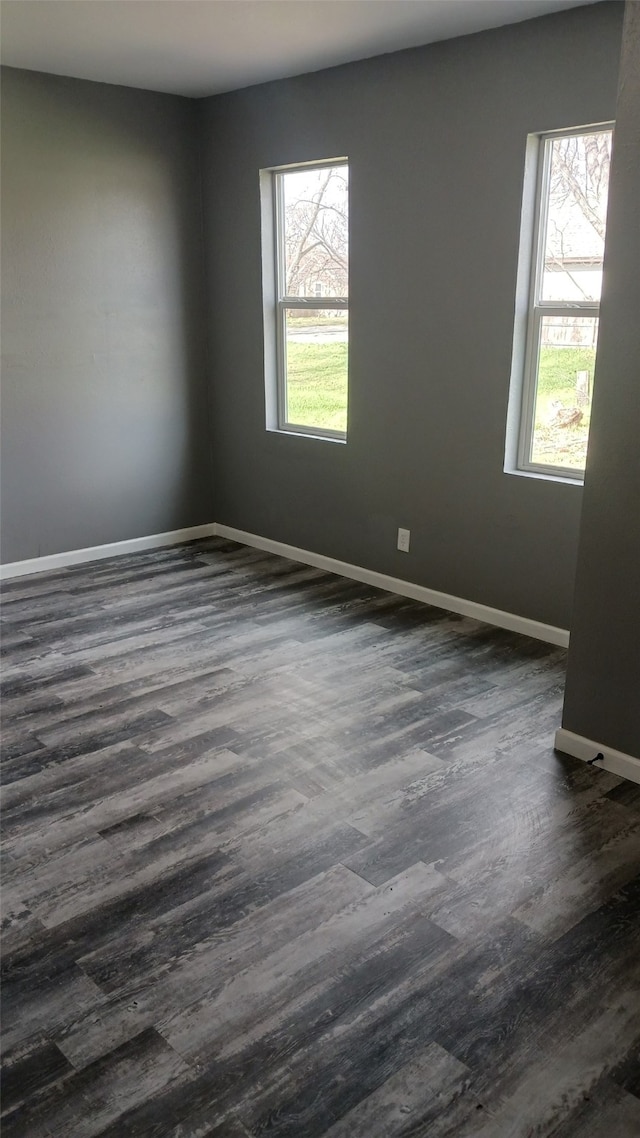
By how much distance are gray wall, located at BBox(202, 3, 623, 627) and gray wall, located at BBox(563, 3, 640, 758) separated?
40.8 inches

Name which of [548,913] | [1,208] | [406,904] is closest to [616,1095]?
[548,913]

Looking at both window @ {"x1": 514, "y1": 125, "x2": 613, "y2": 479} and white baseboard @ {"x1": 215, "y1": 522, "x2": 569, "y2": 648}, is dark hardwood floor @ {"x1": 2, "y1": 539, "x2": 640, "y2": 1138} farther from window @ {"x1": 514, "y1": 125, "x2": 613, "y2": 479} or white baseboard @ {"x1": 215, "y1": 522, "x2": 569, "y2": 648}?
window @ {"x1": 514, "y1": 125, "x2": 613, "y2": 479}

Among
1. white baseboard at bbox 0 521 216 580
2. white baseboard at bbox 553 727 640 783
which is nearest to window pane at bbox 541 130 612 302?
white baseboard at bbox 553 727 640 783

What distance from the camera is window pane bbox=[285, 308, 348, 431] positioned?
4.74 meters

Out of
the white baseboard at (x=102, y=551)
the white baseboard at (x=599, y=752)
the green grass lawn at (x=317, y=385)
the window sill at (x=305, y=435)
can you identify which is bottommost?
the white baseboard at (x=102, y=551)

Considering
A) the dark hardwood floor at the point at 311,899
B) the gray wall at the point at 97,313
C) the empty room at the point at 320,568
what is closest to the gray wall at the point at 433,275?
the empty room at the point at 320,568

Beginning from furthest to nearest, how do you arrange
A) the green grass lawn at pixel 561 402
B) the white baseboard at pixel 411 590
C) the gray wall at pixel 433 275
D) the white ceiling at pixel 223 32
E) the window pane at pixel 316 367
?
the window pane at pixel 316 367 → the white baseboard at pixel 411 590 → the green grass lawn at pixel 561 402 → the gray wall at pixel 433 275 → the white ceiling at pixel 223 32

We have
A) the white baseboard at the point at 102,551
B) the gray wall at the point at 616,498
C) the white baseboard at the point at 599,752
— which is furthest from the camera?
the white baseboard at the point at 102,551

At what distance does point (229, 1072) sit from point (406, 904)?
0.65 meters

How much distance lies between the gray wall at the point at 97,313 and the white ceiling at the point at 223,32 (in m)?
0.34

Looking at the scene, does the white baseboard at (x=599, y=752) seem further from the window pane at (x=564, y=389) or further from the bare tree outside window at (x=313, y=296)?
the bare tree outside window at (x=313, y=296)

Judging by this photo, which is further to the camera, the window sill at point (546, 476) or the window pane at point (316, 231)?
the window pane at point (316, 231)

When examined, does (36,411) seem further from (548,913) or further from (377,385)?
(548,913)

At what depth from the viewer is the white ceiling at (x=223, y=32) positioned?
336 centimetres
